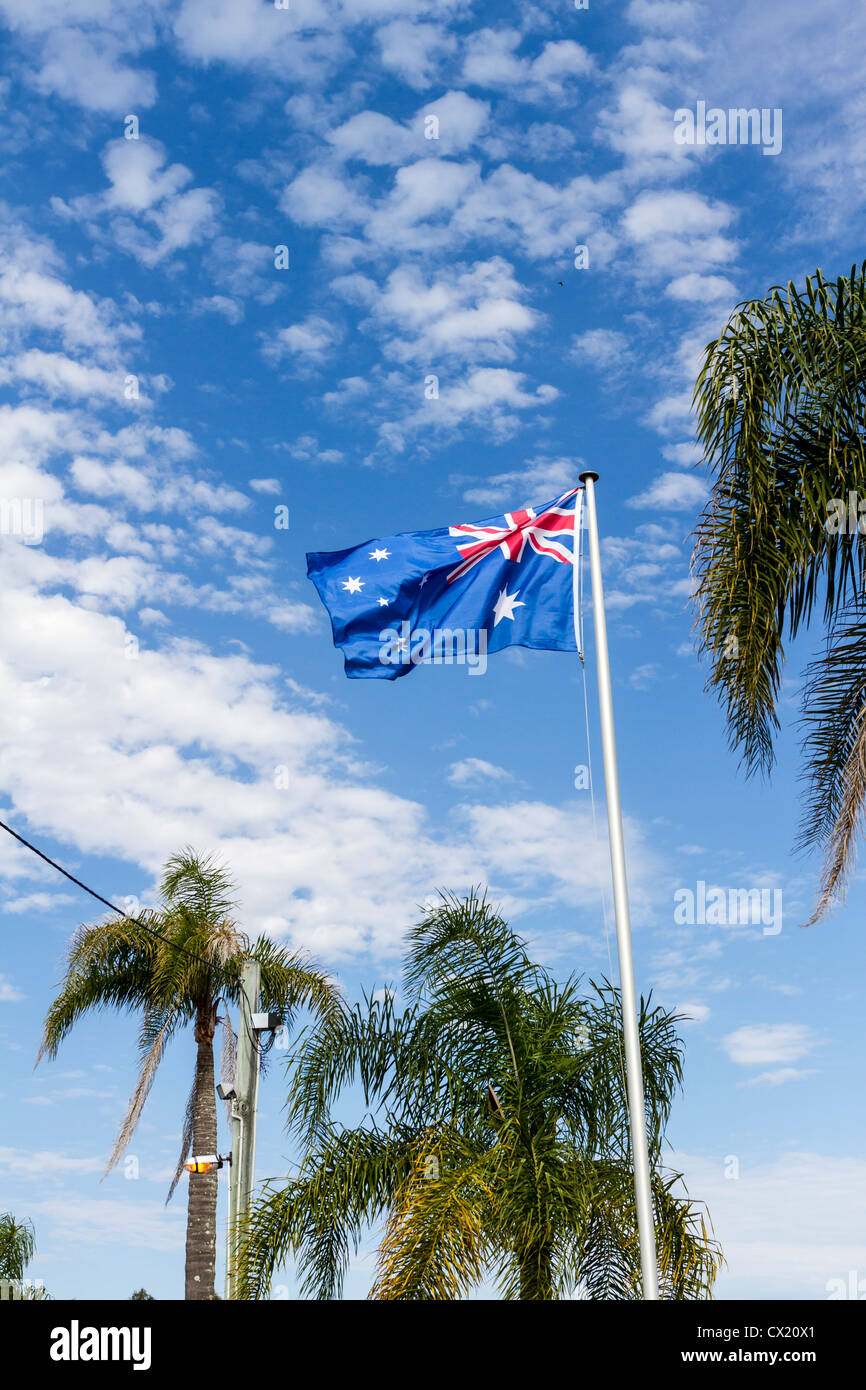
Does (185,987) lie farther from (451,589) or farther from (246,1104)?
(451,589)

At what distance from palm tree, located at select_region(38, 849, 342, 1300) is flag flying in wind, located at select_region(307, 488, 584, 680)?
37.1ft

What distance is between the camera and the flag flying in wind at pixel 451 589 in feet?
35.8

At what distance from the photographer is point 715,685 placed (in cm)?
1048

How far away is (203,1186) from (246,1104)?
5723 mm

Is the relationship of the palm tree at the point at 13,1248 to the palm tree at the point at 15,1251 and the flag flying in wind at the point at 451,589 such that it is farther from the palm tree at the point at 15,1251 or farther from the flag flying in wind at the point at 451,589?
the flag flying in wind at the point at 451,589
